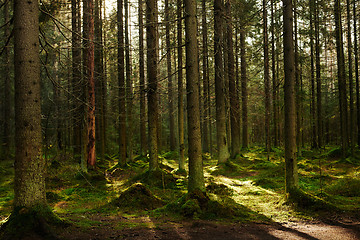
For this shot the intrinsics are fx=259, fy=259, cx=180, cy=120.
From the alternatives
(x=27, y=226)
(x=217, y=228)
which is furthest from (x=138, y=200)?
(x=27, y=226)

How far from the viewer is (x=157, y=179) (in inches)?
423

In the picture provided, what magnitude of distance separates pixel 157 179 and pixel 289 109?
5831 mm

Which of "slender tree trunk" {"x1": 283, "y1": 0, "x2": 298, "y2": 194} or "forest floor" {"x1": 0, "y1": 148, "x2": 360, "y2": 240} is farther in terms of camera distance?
"slender tree trunk" {"x1": 283, "y1": 0, "x2": 298, "y2": 194}

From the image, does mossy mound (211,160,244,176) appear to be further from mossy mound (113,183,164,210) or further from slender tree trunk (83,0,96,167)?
slender tree trunk (83,0,96,167)

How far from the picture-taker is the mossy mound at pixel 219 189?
9.44m

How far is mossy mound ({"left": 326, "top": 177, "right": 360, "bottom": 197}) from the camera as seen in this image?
8.95 metres

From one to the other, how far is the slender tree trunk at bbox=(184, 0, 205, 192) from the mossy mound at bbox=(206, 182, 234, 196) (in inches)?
82.7

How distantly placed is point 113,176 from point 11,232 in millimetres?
9087

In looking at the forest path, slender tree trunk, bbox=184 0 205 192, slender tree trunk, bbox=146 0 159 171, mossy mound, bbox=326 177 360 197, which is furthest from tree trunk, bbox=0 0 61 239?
mossy mound, bbox=326 177 360 197

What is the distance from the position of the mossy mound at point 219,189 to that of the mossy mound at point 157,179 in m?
1.49

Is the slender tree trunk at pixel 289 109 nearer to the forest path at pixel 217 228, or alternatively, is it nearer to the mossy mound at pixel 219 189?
the forest path at pixel 217 228

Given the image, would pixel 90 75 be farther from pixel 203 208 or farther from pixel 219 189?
pixel 203 208

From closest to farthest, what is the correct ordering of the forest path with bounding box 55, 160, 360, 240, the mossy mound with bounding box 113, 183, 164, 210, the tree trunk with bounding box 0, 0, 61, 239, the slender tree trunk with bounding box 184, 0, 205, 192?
the tree trunk with bounding box 0, 0, 61, 239
the forest path with bounding box 55, 160, 360, 240
the slender tree trunk with bounding box 184, 0, 205, 192
the mossy mound with bounding box 113, 183, 164, 210

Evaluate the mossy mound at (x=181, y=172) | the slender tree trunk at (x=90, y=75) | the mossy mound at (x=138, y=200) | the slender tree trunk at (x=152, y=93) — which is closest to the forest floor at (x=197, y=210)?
the mossy mound at (x=138, y=200)
